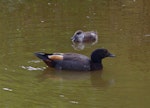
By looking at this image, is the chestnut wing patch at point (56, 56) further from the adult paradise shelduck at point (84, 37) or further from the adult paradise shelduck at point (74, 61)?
the adult paradise shelduck at point (84, 37)

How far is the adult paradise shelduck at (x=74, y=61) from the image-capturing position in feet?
42.4

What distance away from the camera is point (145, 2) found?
20.4 m

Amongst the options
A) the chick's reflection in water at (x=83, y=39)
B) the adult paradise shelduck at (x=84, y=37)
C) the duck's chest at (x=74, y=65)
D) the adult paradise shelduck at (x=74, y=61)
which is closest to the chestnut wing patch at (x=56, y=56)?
the adult paradise shelduck at (x=74, y=61)

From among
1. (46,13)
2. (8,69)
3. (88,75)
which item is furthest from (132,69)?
(46,13)

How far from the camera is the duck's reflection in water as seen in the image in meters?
11.9

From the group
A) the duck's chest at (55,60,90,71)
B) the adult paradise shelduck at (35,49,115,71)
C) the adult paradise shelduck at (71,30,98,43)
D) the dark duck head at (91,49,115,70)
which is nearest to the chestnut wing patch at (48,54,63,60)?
the adult paradise shelduck at (35,49,115,71)

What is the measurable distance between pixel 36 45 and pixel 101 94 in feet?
12.5

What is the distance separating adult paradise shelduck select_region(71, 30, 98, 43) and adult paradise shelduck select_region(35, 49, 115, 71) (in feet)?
6.22

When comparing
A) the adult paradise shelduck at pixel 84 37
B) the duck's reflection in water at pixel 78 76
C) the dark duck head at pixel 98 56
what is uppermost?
the adult paradise shelduck at pixel 84 37

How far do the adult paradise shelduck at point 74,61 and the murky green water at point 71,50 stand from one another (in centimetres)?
17

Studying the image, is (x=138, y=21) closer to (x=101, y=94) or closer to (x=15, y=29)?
(x=15, y=29)

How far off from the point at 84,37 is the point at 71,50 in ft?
4.27

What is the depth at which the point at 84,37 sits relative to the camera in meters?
15.7

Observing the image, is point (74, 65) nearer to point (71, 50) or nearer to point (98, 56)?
point (98, 56)
